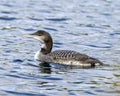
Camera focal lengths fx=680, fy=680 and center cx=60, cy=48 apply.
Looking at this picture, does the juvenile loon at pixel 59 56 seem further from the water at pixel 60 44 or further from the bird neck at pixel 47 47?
the water at pixel 60 44

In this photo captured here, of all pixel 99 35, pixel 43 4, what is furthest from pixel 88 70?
pixel 43 4

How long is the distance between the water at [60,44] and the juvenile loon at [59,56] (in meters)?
0.36

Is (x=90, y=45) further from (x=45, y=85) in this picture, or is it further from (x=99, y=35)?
(x=45, y=85)

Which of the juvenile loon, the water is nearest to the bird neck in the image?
the juvenile loon

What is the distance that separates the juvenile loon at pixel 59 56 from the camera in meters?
18.4

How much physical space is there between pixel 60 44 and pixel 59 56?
2803mm

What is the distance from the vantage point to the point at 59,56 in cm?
1900

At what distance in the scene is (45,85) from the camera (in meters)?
15.5

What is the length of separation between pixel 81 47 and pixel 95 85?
18.1 ft

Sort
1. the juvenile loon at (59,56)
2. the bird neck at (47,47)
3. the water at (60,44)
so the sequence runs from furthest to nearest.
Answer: the bird neck at (47,47), the juvenile loon at (59,56), the water at (60,44)

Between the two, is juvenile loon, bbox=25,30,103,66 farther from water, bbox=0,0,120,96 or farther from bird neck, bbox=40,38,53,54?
water, bbox=0,0,120,96

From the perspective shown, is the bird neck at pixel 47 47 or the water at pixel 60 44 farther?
the bird neck at pixel 47 47

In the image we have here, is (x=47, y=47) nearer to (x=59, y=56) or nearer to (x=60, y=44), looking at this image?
(x=59, y=56)

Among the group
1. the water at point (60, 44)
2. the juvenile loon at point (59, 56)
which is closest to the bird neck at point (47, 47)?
the juvenile loon at point (59, 56)
